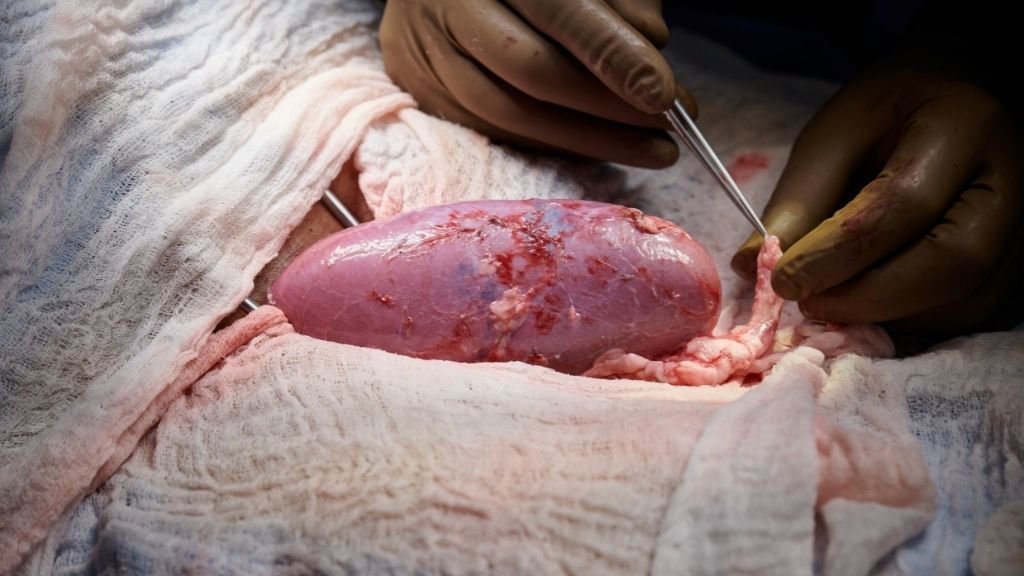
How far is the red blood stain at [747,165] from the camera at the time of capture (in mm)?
1630

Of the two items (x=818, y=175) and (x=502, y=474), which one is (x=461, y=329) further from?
(x=818, y=175)

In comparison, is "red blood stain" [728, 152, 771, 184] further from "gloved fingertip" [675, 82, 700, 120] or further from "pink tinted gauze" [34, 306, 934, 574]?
"pink tinted gauze" [34, 306, 934, 574]

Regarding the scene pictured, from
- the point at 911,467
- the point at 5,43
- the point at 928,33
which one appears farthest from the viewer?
the point at 928,33

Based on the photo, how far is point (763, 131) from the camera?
1728 mm

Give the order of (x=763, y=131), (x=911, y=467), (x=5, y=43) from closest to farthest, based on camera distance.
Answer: (x=911, y=467)
(x=5, y=43)
(x=763, y=131)

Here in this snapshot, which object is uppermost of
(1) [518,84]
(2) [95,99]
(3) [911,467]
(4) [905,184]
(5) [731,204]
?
(2) [95,99]

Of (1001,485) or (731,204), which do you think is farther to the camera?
(731,204)

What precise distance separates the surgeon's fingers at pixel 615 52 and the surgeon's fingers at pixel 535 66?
63 mm

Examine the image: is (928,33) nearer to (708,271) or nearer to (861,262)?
(861,262)

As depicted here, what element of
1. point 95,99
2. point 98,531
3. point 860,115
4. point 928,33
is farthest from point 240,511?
point 928,33

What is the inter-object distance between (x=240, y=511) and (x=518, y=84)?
0.86 metres

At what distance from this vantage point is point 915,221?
118cm

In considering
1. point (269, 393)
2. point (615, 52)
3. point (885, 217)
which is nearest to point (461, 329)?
point (269, 393)

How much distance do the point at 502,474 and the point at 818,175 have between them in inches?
33.1
